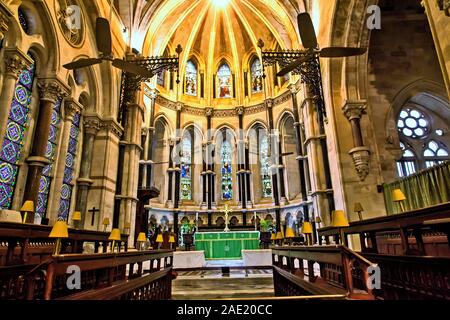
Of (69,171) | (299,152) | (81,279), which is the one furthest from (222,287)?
(299,152)

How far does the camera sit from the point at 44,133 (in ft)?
23.0

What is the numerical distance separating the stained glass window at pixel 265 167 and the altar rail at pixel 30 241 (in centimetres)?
1291

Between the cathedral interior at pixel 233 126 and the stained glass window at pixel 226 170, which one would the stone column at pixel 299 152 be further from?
the stained glass window at pixel 226 170

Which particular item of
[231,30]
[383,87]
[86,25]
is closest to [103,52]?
[86,25]

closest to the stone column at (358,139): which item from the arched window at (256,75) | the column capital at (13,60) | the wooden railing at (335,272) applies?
the wooden railing at (335,272)

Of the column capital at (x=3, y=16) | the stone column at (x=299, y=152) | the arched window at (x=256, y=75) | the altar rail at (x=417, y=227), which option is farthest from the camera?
the arched window at (x=256, y=75)

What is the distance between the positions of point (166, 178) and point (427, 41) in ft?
48.3

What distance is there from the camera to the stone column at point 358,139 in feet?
26.8

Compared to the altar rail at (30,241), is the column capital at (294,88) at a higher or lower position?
higher

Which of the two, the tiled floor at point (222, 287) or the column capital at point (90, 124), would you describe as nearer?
the tiled floor at point (222, 287)

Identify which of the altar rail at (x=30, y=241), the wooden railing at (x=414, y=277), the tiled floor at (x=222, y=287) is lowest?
the tiled floor at (x=222, y=287)

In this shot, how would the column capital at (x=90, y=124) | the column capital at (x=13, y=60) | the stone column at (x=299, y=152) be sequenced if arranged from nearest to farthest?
the column capital at (x=13, y=60) < the column capital at (x=90, y=124) < the stone column at (x=299, y=152)

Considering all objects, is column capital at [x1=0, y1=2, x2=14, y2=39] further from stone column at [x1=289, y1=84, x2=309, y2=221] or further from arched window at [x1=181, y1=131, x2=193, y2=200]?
arched window at [x1=181, y1=131, x2=193, y2=200]
